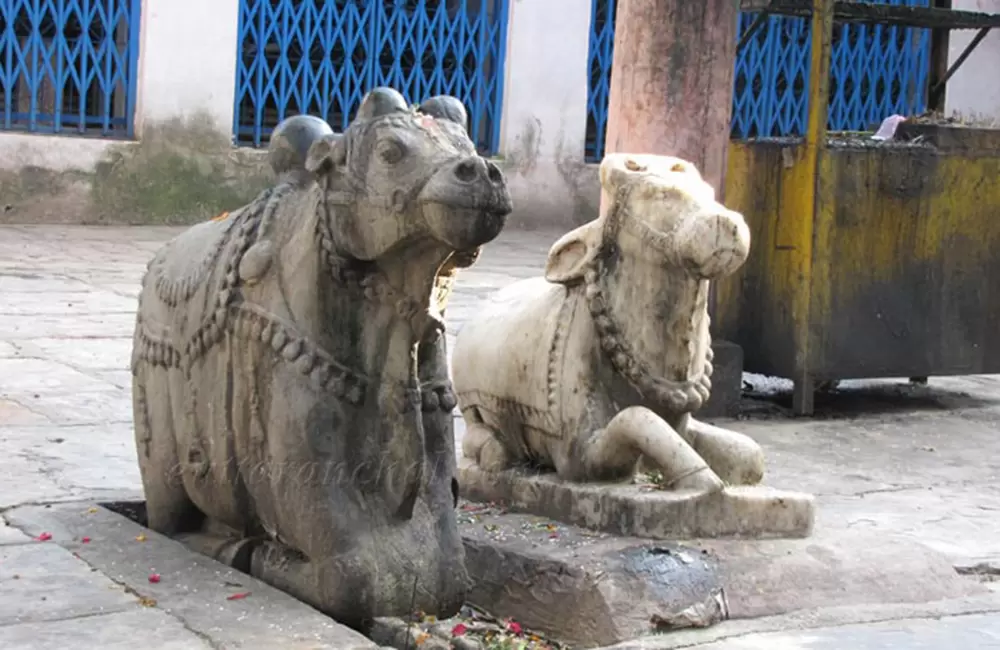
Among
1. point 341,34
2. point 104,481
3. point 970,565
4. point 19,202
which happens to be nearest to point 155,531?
point 104,481

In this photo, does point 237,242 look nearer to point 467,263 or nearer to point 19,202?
point 467,263

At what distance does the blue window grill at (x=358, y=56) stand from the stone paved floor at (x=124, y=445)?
3.61 metres

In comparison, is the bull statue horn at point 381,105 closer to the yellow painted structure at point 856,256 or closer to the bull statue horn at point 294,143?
the bull statue horn at point 294,143

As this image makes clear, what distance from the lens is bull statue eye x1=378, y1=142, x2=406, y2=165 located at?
11.3 ft

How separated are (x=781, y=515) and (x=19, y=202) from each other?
29.9ft

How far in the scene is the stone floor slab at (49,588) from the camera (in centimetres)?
329

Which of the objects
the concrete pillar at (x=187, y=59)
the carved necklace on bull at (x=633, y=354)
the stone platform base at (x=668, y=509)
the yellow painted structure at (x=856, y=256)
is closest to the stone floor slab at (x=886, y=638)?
the stone platform base at (x=668, y=509)

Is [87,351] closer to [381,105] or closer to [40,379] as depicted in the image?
[40,379]

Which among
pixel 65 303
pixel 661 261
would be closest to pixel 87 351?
pixel 65 303

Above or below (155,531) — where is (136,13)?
above

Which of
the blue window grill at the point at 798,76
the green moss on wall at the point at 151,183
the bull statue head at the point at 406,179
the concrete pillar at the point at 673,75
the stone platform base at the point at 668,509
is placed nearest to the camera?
the bull statue head at the point at 406,179

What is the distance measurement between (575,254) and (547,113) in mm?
9915

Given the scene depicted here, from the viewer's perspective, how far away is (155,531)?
4074 mm

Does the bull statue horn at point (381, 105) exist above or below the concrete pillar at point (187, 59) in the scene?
below
